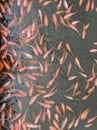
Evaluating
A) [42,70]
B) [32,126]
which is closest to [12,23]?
[42,70]

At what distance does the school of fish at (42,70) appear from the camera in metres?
2.03

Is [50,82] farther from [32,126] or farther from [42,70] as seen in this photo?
[32,126]

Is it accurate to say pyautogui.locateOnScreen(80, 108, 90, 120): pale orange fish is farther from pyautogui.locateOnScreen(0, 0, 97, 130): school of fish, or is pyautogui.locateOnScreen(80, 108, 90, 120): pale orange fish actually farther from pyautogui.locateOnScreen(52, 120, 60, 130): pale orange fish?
pyautogui.locateOnScreen(52, 120, 60, 130): pale orange fish

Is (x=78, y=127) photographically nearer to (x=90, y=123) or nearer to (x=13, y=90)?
(x=90, y=123)

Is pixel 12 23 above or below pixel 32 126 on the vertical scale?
above

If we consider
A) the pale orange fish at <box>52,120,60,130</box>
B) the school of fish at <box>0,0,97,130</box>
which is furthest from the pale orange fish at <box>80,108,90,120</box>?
the pale orange fish at <box>52,120,60,130</box>

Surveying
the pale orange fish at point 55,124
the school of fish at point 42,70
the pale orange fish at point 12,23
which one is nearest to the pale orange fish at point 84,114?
the school of fish at point 42,70

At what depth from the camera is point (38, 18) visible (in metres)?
2.05

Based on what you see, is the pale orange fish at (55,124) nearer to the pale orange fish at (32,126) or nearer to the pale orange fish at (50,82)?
the pale orange fish at (32,126)

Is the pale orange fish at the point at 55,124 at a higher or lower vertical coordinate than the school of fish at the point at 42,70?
lower

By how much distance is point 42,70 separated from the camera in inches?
80.8

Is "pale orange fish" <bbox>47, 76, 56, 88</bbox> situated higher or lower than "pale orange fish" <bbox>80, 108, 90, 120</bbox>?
higher

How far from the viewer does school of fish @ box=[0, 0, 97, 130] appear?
80.0 inches

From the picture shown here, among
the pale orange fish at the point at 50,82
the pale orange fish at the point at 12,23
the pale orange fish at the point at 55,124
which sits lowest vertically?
the pale orange fish at the point at 55,124
